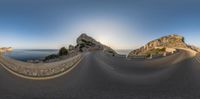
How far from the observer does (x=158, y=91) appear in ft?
59.7

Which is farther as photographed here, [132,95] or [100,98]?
[132,95]

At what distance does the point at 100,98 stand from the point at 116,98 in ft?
2.70

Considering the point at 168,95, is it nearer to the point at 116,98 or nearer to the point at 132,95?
the point at 132,95

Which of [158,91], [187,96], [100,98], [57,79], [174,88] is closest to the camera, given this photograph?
[100,98]

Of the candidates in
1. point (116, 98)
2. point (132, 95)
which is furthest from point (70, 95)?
point (132, 95)

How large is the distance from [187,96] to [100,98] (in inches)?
181

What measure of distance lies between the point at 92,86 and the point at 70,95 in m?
3.59

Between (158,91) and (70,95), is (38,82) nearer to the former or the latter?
(70,95)

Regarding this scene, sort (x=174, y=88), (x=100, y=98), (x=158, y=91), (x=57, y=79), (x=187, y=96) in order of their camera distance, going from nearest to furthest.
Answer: (x=100, y=98)
(x=187, y=96)
(x=158, y=91)
(x=174, y=88)
(x=57, y=79)

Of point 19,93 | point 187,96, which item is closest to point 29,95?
point 19,93

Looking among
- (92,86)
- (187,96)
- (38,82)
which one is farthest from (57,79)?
(187,96)

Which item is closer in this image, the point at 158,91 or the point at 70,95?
the point at 70,95

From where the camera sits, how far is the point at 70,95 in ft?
51.9

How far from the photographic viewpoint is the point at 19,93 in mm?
16219
